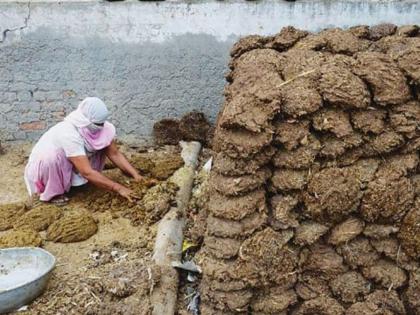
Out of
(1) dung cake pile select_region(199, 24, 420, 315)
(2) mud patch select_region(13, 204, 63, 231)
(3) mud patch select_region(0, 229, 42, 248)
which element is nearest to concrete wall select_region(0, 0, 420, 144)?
(2) mud patch select_region(13, 204, 63, 231)

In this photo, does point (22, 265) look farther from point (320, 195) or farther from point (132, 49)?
point (132, 49)

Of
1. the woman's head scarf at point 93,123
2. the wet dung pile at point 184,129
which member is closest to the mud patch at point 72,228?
the woman's head scarf at point 93,123

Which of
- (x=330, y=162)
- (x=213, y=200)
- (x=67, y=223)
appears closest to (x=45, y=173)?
(x=67, y=223)

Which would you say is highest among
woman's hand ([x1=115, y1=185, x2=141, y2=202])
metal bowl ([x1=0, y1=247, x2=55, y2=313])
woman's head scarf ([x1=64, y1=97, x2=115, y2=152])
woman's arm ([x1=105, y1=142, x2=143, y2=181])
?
woman's head scarf ([x1=64, y1=97, x2=115, y2=152])

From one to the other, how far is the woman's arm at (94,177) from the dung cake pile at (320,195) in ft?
5.34

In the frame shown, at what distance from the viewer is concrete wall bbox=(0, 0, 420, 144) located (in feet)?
21.3

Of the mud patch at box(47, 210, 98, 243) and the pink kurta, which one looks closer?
the mud patch at box(47, 210, 98, 243)

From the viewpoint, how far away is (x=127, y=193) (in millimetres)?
5812

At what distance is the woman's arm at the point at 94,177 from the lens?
570 cm

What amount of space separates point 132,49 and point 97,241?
7.82ft

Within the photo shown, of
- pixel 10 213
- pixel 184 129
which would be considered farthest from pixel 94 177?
Answer: pixel 184 129

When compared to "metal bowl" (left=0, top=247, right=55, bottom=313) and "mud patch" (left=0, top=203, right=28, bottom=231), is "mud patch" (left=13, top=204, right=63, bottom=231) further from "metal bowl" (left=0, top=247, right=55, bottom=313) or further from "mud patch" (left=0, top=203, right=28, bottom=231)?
"metal bowl" (left=0, top=247, right=55, bottom=313)

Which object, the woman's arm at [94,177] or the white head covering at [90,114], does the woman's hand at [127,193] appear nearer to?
the woman's arm at [94,177]

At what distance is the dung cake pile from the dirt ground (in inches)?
24.6
